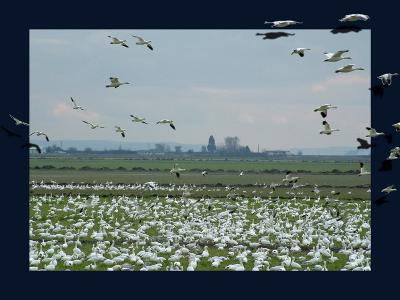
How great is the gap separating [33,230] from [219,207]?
31.6 feet

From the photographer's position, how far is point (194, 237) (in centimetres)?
2181

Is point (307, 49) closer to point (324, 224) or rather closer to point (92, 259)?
point (92, 259)

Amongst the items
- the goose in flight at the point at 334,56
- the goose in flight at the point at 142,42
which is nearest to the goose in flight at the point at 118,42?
the goose in flight at the point at 142,42

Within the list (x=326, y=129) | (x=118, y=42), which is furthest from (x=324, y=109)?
(x=118, y=42)

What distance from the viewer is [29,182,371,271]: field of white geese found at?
18.3 metres

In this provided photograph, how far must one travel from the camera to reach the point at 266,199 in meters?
35.2
